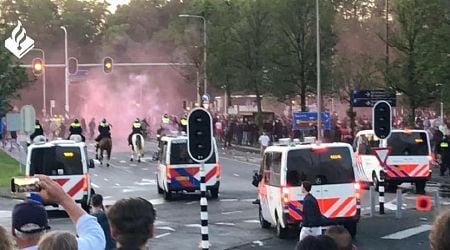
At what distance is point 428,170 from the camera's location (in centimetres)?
3225

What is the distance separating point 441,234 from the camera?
5.25 m

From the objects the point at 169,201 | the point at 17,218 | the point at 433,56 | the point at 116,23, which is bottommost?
the point at 169,201

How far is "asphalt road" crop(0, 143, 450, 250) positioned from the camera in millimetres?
20484

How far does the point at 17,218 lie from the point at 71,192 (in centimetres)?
2019

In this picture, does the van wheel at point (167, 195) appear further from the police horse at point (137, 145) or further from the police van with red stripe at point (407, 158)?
the police horse at point (137, 145)

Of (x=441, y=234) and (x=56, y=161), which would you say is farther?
(x=56, y=161)

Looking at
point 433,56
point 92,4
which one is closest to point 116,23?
point 92,4

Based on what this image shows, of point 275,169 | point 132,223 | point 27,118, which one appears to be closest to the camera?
point 132,223

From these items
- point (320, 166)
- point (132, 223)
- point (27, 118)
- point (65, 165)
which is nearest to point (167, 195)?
point (65, 165)

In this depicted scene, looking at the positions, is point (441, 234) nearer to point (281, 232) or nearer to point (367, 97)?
point (281, 232)

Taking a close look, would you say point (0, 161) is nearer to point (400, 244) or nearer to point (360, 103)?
point (360, 103)

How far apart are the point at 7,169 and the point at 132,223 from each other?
3806cm

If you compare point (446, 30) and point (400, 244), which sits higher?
point (446, 30)

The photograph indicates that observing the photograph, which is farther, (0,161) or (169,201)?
(0,161)
